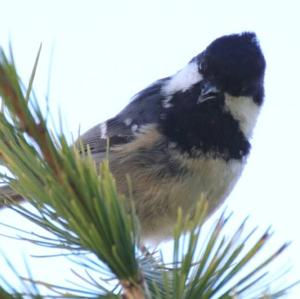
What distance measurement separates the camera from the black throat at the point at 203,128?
211cm

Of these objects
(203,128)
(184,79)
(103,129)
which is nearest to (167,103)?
(184,79)

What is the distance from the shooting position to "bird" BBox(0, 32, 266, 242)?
2113 millimetres

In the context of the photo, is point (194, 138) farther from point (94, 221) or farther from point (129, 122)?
point (94, 221)

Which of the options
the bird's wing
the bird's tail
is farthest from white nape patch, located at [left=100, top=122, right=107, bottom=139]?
the bird's tail

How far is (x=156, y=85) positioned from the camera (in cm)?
259

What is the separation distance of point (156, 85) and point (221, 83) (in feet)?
1.39

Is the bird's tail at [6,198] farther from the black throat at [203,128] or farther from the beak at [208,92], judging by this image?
the beak at [208,92]

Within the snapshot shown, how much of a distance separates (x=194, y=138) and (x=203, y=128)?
5 centimetres

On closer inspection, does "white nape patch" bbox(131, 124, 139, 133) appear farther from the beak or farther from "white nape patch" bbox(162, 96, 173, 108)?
the beak

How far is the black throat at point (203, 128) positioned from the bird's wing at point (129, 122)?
0.10 meters

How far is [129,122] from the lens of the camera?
2.45 metres

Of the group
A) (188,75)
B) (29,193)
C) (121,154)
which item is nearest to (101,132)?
(121,154)

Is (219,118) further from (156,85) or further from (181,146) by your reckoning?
(156,85)

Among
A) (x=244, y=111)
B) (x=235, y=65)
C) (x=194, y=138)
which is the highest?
(x=235, y=65)
